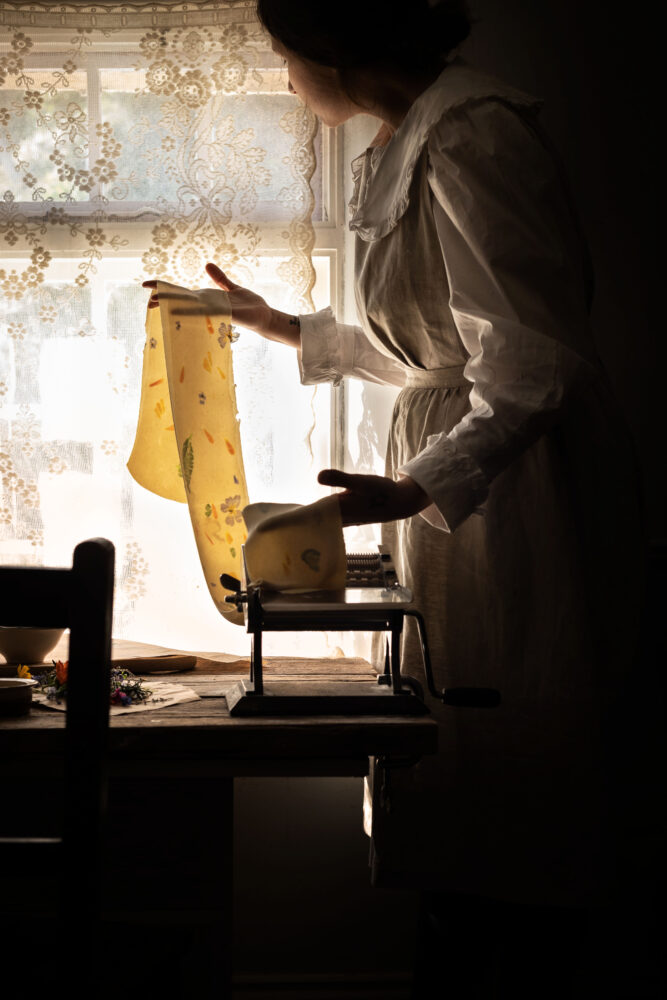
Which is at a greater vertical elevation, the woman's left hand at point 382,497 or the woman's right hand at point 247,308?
the woman's right hand at point 247,308

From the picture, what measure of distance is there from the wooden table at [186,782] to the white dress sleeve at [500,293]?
1.00 ft

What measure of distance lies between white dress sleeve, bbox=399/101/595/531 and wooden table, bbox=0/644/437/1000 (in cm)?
30

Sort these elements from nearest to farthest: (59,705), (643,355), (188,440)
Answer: (59,705)
(188,440)
(643,355)

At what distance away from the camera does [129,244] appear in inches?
73.9

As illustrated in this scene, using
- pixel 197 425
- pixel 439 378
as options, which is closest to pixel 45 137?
pixel 197 425

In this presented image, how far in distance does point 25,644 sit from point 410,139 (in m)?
1.05

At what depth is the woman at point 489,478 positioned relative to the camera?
1.10 m

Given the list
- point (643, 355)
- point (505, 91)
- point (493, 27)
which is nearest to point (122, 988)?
point (505, 91)

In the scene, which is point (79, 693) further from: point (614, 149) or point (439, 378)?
point (614, 149)

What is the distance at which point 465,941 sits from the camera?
128 centimetres

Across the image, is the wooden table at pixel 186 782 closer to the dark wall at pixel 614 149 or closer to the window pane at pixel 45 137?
the dark wall at pixel 614 149

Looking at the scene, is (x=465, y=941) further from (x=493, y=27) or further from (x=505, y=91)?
(x=493, y=27)

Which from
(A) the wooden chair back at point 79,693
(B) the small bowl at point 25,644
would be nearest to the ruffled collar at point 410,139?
(A) the wooden chair back at point 79,693

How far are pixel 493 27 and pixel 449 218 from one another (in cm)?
89
